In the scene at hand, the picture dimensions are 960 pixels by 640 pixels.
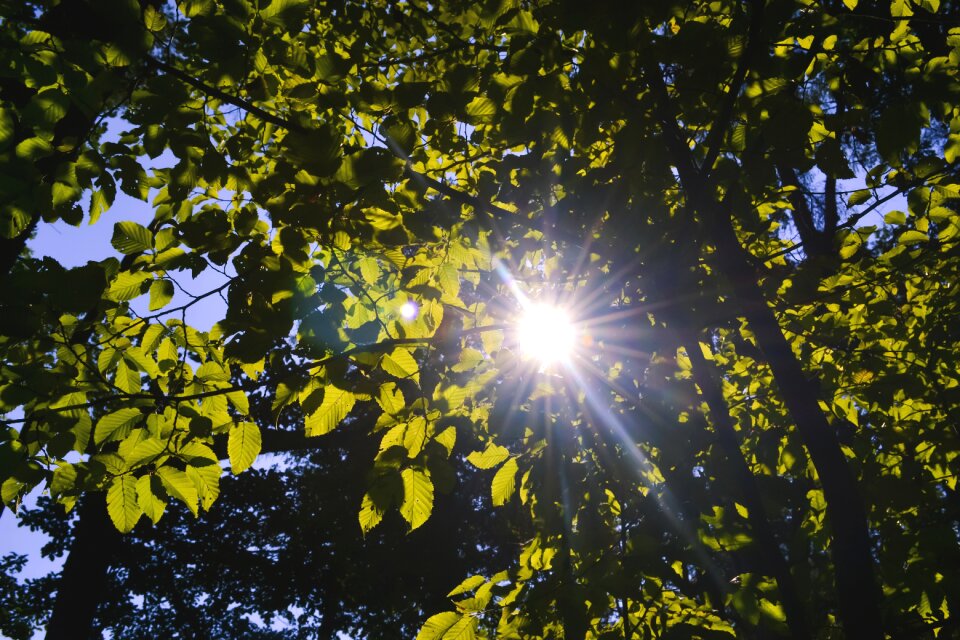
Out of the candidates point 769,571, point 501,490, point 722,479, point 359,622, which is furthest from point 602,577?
point 359,622

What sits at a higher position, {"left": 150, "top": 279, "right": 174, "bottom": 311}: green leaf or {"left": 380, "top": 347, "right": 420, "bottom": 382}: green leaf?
{"left": 150, "top": 279, "right": 174, "bottom": 311}: green leaf

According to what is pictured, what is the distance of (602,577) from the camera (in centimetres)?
199

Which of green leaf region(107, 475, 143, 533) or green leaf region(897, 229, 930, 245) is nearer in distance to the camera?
green leaf region(107, 475, 143, 533)

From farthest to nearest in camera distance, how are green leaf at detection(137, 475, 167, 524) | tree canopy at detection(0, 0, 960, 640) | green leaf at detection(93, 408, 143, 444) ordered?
green leaf at detection(93, 408, 143, 444)
green leaf at detection(137, 475, 167, 524)
tree canopy at detection(0, 0, 960, 640)

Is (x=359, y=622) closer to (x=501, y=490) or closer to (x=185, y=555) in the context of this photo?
(x=185, y=555)

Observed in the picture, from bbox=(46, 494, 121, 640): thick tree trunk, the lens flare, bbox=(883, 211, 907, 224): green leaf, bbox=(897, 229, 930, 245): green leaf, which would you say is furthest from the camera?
bbox=(46, 494, 121, 640): thick tree trunk

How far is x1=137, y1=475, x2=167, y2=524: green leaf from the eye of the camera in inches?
82.0

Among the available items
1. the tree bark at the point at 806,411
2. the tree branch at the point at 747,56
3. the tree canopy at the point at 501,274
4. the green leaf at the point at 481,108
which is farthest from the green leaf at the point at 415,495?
the tree branch at the point at 747,56

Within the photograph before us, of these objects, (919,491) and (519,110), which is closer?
(519,110)

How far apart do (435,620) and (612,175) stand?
80.8 inches

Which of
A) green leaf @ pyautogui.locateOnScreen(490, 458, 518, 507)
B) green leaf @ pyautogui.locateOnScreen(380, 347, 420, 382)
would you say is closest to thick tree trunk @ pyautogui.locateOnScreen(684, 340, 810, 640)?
green leaf @ pyautogui.locateOnScreen(490, 458, 518, 507)

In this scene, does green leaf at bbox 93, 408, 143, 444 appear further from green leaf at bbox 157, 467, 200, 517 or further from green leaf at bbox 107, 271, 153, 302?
green leaf at bbox 107, 271, 153, 302

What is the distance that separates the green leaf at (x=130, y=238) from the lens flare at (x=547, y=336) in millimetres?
1680

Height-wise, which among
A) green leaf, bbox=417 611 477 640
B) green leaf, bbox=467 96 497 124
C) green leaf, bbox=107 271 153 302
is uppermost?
green leaf, bbox=467 96 497 124
